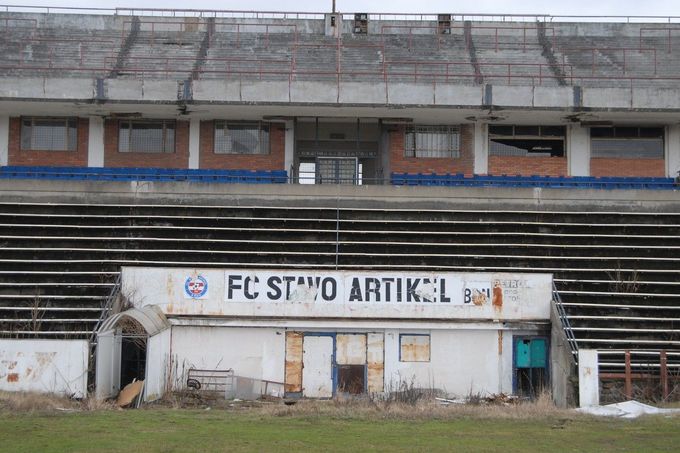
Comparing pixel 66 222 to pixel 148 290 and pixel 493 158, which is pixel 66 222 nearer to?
pixel 148 290

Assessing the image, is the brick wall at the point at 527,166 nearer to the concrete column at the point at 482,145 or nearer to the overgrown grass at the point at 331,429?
the concrete column at the point at 482,145

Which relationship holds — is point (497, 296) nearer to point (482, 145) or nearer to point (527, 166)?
point (527, 166)

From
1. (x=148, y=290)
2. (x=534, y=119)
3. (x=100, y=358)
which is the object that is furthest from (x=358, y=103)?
(x=100, y=358)

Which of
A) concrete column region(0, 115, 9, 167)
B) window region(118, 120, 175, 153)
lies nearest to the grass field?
window region(118, 120, 175, 153)

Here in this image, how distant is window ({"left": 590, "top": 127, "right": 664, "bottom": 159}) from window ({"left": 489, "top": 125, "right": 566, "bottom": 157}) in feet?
4.15

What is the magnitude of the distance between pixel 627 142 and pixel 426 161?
24.6ft

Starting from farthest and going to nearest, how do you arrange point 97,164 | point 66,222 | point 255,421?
1. point 97,164
2. point 66,222
3. point 255,421

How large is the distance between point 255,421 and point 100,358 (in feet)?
14.9

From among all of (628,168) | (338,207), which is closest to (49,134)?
(338,207)

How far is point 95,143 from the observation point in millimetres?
32469

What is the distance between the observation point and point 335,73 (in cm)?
3416

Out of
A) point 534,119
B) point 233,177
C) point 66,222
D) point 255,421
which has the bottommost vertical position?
point 255,421

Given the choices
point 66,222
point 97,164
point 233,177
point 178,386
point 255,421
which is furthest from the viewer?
point 97,164

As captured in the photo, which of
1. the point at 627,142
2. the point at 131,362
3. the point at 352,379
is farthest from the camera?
the point at 627,142
